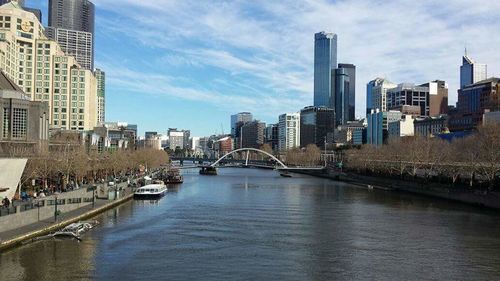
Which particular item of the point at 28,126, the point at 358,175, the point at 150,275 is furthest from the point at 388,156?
the point at 150,275

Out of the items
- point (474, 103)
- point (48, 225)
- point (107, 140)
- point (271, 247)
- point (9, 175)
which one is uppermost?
point (474, 103)

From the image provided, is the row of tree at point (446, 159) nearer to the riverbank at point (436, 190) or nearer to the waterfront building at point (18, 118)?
the riverbank at point (436, 190)

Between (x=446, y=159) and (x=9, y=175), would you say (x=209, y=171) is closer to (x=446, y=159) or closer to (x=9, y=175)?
(x=446, y=159)

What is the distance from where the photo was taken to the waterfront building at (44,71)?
394ft

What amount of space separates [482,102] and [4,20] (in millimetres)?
148510

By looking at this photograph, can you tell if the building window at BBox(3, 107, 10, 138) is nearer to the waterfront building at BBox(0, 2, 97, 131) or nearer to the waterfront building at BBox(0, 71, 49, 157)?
the waterfront building at BBox(0, 71, 49, 157)

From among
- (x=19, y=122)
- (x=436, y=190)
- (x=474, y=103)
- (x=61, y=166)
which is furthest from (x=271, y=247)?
(x=474, y=103)

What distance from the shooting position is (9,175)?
43281mm

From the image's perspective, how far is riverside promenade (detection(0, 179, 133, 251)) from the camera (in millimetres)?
32169

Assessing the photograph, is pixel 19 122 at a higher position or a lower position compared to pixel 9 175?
higher

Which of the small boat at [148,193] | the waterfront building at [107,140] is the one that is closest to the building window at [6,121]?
the small boat at [148,193]

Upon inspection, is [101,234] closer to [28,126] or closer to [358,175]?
[28,126]

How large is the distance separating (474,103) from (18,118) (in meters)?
158

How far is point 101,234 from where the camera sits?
39125 millimetres
